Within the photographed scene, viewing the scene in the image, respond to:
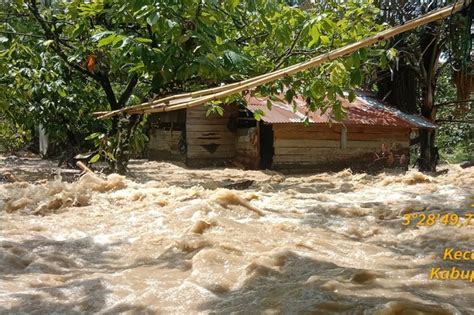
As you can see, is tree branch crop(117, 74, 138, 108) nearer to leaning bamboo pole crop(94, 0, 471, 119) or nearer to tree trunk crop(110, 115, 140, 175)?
tree trunk crop(110, 115, 140, 175)

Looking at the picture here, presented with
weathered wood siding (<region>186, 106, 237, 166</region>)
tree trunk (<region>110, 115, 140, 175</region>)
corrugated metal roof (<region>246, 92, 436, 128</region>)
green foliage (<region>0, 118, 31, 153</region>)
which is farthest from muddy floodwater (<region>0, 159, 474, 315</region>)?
green foliage (<region>0, 118, 31, 153</region>)

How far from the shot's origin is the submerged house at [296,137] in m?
13.0

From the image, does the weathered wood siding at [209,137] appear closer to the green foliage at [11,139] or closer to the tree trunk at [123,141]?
the tree trunk at [123,141]

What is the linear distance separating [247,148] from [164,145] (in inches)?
161

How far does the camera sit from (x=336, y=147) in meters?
13.6

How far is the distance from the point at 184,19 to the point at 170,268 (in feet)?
9.78

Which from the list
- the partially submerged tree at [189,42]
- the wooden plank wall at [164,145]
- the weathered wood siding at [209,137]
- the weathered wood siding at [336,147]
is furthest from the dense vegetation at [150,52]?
the weathered wood siding at [336,147]

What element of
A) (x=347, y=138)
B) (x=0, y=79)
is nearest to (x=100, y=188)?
(x=0, y=79)

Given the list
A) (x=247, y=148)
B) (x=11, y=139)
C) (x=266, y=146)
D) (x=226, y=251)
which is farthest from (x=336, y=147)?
(x=11, y=139)

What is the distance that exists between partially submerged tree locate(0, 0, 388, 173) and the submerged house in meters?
3.85

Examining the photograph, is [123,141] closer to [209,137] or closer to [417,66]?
[209,137]

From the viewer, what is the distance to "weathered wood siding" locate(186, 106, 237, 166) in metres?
14.9

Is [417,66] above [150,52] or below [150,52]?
above

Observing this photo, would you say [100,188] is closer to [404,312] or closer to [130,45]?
[130,45]
